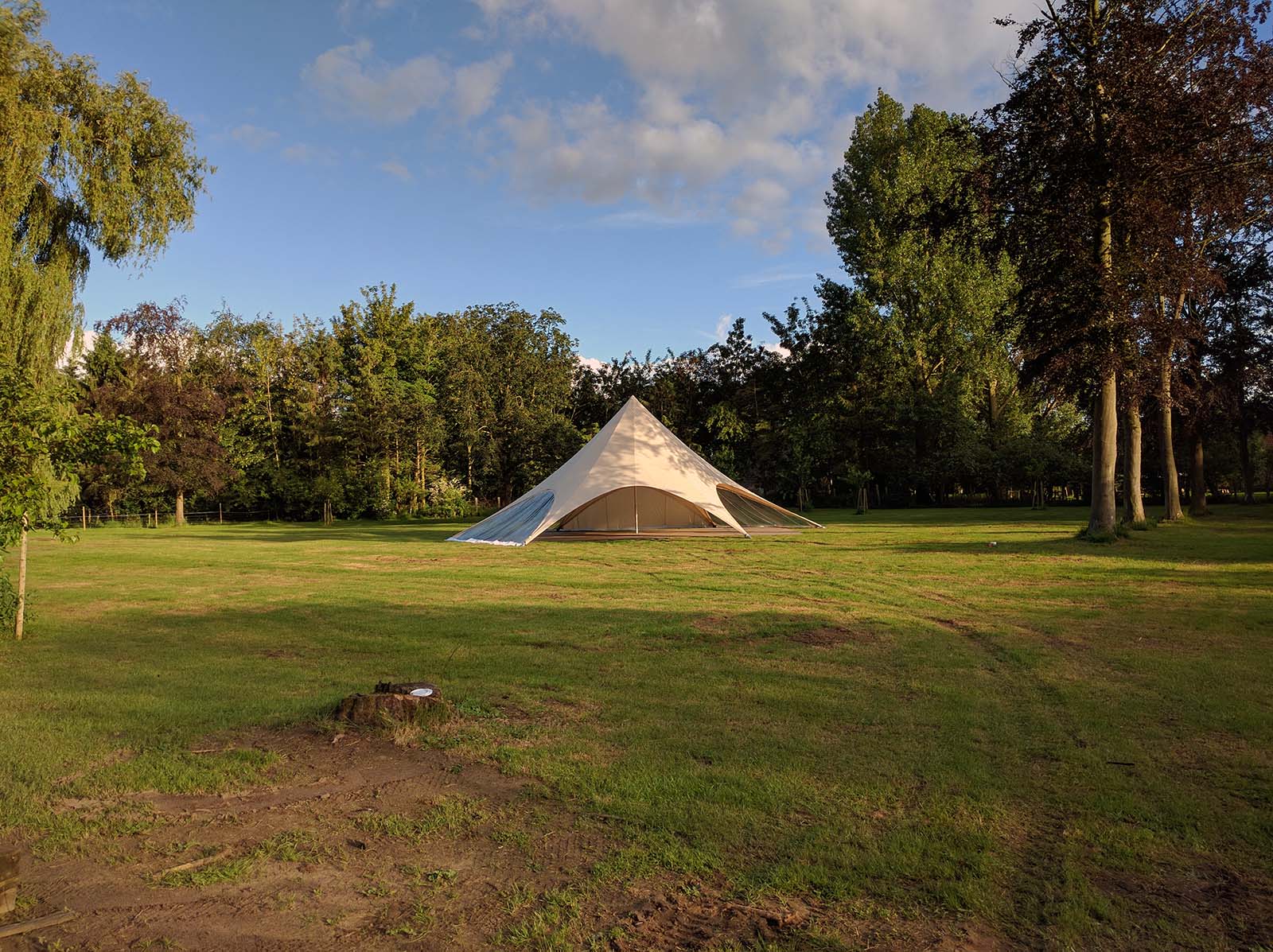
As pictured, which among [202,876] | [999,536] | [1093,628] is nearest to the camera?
[202,876]

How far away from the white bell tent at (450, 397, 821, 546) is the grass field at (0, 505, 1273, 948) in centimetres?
726

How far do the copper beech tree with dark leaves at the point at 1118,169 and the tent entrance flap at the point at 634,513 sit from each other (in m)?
9.69

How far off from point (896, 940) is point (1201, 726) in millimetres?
3175

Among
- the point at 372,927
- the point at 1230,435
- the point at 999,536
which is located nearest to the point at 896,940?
the point at 372,927

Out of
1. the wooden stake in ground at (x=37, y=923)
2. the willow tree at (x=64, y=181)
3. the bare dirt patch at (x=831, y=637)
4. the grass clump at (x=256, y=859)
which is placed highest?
the willow tree at (x=64, y=181)

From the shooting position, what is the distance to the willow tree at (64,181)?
12898 mm

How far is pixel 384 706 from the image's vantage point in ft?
16.1

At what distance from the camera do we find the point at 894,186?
34438 millimetres

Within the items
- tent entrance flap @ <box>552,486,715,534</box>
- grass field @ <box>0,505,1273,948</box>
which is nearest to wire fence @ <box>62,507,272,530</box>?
tent entrance flap @ <box>552,486,715,534</box>

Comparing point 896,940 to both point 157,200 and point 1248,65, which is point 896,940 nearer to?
point 157,200

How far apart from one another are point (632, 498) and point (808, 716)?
18.2m

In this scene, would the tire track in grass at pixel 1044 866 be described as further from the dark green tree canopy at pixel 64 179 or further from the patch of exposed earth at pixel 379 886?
the dark green tree canopy at pixel 64 179

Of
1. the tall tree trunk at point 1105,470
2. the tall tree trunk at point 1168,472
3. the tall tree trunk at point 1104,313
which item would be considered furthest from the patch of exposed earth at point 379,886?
the tall tree trunk at point 1168,472

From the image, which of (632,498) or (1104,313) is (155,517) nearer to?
(632,498)
